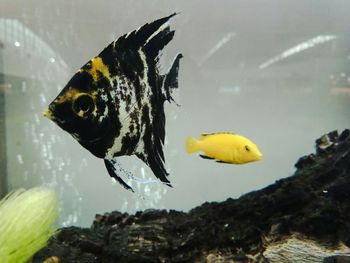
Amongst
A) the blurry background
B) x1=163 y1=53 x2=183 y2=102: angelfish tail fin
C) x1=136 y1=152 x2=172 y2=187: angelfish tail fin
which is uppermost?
the blurry background

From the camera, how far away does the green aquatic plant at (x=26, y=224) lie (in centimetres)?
156

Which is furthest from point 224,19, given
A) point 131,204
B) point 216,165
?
point 131,204

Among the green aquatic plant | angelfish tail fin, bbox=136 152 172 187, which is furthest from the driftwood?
angelfish tail fin, bbox=136 152 172 187

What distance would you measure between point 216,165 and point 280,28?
1.00 m

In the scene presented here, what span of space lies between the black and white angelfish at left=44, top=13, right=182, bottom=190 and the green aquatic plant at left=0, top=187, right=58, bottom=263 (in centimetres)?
94

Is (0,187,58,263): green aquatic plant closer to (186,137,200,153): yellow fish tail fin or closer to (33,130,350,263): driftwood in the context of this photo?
(33,130,350,263): driftwood

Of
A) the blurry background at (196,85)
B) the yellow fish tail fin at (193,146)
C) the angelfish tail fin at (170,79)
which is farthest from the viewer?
the blurry background at (196,85)

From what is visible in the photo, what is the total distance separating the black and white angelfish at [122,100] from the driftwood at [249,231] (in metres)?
0.53

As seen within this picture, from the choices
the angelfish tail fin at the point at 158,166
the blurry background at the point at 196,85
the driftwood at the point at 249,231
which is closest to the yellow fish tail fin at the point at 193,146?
the angelfish tail fin at the point at 158,166

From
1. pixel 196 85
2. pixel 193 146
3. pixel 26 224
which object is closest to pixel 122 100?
pixel 193 146

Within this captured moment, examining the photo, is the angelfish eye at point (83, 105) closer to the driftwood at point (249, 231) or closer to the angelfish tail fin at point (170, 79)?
the angelfish tail fin at point (170, 79)

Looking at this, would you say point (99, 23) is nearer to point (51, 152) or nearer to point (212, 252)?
point (51, 152)

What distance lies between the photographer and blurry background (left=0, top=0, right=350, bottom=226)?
8.02 ft

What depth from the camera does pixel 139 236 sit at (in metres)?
1.35
